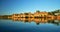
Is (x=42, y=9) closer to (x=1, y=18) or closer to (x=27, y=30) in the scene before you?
(x=27, y=30)

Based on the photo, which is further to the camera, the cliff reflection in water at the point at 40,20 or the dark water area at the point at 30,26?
the cliff reflection in water at the point at 40,20

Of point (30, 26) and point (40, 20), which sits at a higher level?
point (40, 20)

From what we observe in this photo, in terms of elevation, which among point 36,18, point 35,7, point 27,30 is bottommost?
point 27,30

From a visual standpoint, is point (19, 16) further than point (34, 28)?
→ Yes

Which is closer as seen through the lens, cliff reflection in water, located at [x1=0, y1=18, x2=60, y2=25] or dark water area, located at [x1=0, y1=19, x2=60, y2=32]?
dark water area, located at [x1=0, y1=19, x2=60, y2=32]

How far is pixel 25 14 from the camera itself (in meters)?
4.61

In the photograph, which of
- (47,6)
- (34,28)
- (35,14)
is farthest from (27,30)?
(47,6)

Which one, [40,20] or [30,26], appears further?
[40,20]

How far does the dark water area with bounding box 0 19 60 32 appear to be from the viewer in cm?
440

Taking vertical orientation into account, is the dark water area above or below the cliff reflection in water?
below

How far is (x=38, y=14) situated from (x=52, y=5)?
0.45 meters

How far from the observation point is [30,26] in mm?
4512

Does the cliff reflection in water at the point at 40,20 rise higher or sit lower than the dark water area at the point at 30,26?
higher

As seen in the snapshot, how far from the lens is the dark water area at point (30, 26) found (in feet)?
14.4
